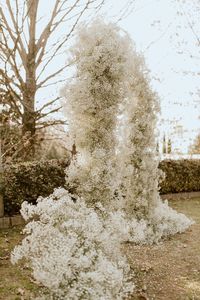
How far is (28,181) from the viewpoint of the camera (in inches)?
400

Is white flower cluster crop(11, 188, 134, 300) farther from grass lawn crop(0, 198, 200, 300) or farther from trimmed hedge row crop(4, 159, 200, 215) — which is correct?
trimmed hedge row crop(4, 159, 200, 215)

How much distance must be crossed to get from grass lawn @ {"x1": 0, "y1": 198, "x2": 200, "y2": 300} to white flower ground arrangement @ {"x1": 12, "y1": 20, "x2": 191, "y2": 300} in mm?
303

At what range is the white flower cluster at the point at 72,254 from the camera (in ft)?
14.0

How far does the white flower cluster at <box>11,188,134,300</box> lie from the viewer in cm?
425

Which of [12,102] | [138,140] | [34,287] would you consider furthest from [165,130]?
[34,287]

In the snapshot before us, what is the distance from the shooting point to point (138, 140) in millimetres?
9367

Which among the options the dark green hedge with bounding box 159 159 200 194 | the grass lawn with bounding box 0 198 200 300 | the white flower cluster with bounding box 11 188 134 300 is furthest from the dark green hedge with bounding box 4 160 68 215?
the dark green hedge with bounding box 159 159 200 194

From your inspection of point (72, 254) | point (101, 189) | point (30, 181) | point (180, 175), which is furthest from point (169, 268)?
point (180, 175)

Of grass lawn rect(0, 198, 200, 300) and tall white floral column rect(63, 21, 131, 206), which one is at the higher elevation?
tall white floral column rect(63, 21, 131, 206)

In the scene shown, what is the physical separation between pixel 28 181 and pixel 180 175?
7.46m

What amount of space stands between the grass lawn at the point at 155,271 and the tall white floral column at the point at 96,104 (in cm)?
138

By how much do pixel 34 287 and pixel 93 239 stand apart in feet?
5.28

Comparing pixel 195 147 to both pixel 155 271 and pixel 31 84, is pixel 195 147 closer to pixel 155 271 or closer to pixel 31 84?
pixel 31 84

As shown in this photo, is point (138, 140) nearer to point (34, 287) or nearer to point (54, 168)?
point (54, 168)
